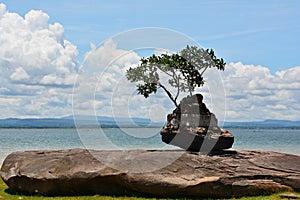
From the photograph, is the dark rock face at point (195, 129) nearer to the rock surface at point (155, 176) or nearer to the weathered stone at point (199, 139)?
the weathered stone at point (199, 139)

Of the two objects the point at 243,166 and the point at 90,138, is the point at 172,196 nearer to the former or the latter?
the point at 243,166

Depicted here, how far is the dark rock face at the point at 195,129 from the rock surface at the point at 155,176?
80 cm

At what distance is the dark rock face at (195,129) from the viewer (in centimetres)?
1655

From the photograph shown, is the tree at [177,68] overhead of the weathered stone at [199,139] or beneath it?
overhead

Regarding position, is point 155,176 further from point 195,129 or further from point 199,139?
point 195,129

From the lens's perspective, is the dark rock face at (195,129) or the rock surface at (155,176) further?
the dark rock face at (195,129)

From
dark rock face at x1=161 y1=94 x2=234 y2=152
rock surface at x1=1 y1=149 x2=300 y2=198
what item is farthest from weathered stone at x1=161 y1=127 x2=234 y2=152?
rock surface at x1=1 y1=149 x2=300 y2=198

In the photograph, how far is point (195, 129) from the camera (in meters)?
16.5

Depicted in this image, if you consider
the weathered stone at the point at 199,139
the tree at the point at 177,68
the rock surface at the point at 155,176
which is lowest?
the rock surface at the point at 155,176

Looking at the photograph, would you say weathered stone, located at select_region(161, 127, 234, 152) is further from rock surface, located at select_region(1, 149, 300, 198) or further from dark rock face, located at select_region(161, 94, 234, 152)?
rock surface, located at select_region(1, 149, 300, 198)

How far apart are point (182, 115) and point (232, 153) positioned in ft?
8.21

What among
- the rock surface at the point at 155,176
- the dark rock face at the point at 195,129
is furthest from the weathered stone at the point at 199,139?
the rock surface at the point at 155,176

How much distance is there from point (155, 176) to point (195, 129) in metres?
2.78

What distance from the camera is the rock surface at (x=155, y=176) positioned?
14836mm
